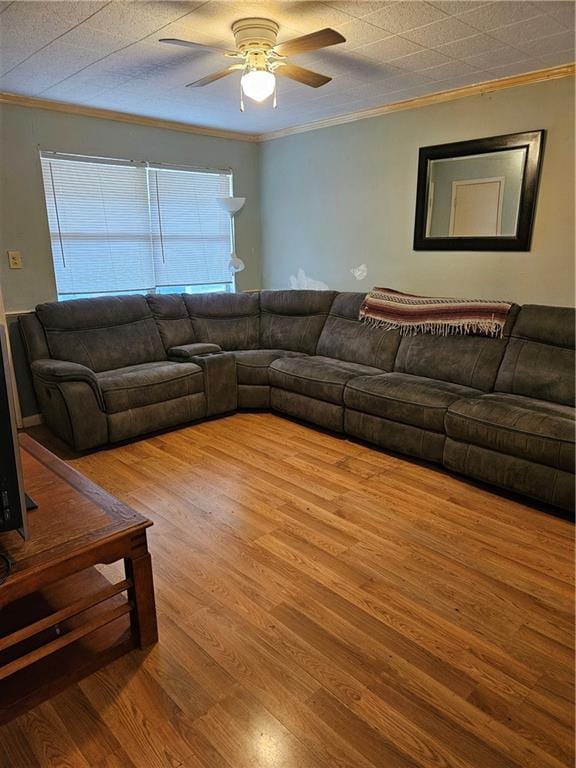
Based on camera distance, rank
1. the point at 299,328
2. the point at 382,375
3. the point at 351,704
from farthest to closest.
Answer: the point at 299,328, the point at 382,375, the point at 351,704

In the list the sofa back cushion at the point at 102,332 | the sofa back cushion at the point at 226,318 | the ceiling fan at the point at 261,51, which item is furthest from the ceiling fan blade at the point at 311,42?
the sofa back cushion at the point at 226,318

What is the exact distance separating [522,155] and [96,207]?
324 centimetres

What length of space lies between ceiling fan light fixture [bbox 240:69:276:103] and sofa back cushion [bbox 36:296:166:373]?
2.16 m

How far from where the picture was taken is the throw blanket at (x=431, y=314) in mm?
3346

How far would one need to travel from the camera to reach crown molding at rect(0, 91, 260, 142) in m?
3.49

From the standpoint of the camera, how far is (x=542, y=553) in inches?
88.7

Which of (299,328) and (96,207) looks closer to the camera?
(96,207)

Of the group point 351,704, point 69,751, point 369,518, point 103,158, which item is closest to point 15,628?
point 69,751

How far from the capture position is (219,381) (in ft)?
12.9

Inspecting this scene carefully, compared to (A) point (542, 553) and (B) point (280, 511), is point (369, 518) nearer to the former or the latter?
(B) point (280, 511)

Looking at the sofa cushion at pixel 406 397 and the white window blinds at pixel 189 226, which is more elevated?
the white window blinds at pixel 189 226

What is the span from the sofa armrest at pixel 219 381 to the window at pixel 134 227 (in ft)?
3.63

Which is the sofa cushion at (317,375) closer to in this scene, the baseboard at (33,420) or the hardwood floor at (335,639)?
the hardwood floor at (335,639)

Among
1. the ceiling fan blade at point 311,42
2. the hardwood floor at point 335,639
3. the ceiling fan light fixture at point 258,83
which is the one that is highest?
the ceiling fan blade at point 311,42
